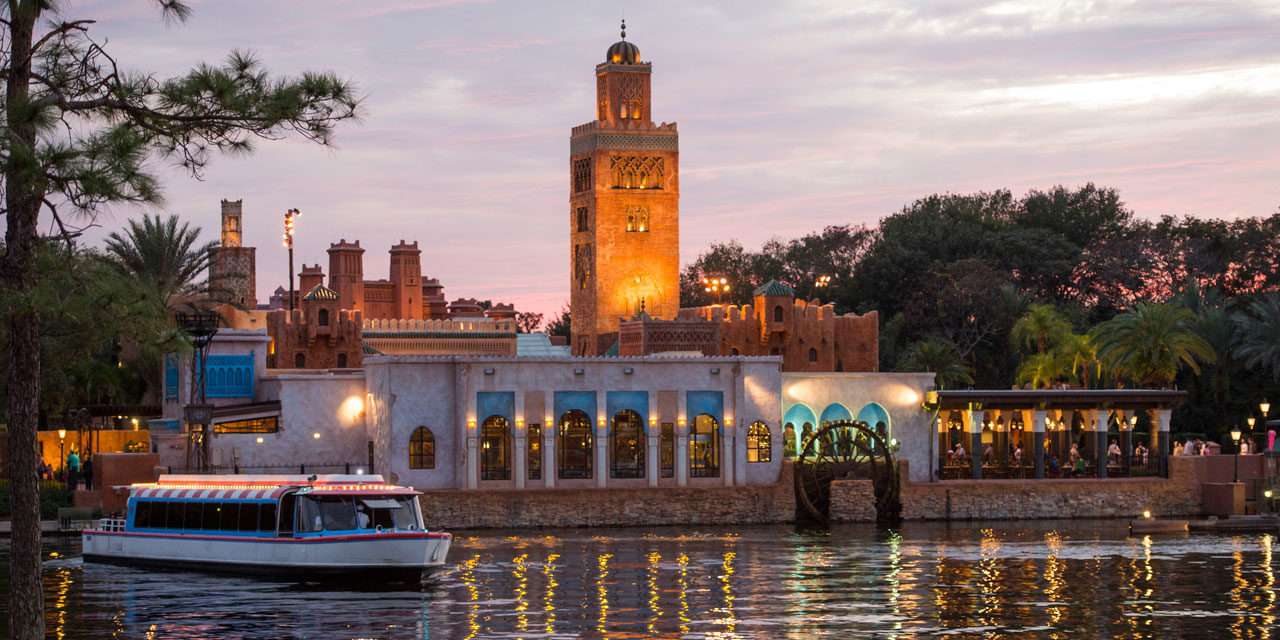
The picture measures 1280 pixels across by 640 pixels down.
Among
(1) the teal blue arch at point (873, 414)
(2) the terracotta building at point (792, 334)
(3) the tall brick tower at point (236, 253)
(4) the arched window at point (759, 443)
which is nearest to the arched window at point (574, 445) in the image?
(4) the arched window at point (759, 443)

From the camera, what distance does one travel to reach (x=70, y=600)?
37.7m

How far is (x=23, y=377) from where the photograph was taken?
61.5 ft

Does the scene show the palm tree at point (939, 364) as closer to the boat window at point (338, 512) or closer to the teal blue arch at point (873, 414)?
the teal blue arch at point (873, 414)

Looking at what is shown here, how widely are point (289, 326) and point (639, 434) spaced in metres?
23.1

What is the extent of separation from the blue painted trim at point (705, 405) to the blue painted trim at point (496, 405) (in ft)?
17.5

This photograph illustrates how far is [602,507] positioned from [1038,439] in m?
14.7

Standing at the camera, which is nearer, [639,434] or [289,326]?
[639,434]

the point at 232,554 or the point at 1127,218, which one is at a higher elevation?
the point at 1127,218

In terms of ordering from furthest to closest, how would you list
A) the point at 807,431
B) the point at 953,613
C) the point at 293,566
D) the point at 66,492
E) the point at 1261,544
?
the point at 807,431, the point at 66,492, the point at 1261,544, the point at 293,566, the point at 953,613

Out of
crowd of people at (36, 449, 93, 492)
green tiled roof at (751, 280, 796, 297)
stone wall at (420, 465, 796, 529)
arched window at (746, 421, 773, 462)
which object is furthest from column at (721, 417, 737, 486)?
green tiled roof at (751, 280, 796, 297)

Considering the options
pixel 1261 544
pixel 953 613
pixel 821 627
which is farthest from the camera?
pixel 1261 544

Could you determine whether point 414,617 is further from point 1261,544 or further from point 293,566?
point 1261,544

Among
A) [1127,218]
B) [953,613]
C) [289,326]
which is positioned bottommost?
[953,613]

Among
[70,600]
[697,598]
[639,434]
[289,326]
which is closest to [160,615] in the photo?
[70,600]
